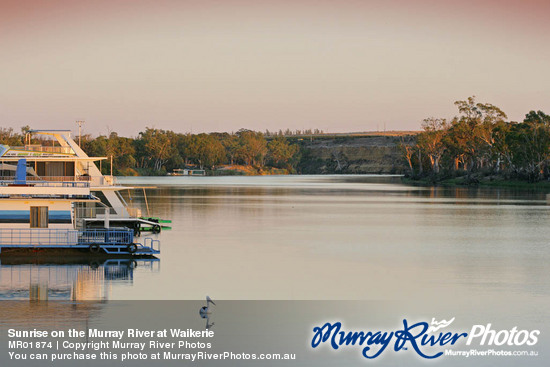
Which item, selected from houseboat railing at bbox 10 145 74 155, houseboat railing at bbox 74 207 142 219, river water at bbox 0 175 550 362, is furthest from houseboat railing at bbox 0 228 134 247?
houseboat railing at bbox 10 145 74 155

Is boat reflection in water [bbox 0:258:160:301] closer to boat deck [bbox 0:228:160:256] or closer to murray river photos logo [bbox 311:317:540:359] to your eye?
boat deck [bbox 0:228:160:256]

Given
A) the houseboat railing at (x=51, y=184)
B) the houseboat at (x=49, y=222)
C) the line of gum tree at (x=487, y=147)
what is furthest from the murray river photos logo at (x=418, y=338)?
the line of gum tree at (x=487, y=147)

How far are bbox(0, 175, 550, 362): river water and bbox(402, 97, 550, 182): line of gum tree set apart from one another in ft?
181

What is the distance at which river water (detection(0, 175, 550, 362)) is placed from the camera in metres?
27.9

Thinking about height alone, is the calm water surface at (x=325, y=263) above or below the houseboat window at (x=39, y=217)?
below

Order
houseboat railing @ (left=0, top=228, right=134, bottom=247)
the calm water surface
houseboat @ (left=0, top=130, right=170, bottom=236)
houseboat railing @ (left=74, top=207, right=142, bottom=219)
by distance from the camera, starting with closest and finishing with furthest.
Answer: the calm water surface
houseboat railing @ (left=0, top=228, right=134, bottom=247)
houseboat @ (left=0, top=130, right=170, bottom=236)
houseboat railing @ (left=74, top=207, right=142, bottom=219)

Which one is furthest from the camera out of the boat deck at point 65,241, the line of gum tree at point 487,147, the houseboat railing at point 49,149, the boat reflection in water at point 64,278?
the line of gum tree at point 487,147

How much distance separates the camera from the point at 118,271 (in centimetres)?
3175

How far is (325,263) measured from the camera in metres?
37.7

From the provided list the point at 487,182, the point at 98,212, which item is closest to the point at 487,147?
the point at 487,182

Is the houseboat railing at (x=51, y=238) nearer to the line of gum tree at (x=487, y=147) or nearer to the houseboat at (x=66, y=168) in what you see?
→ the houseboat at (x=66, y=168)

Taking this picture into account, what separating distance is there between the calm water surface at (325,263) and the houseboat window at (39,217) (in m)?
2.56

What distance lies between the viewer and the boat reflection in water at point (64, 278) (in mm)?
26953

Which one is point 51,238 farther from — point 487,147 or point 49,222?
point 487,147
